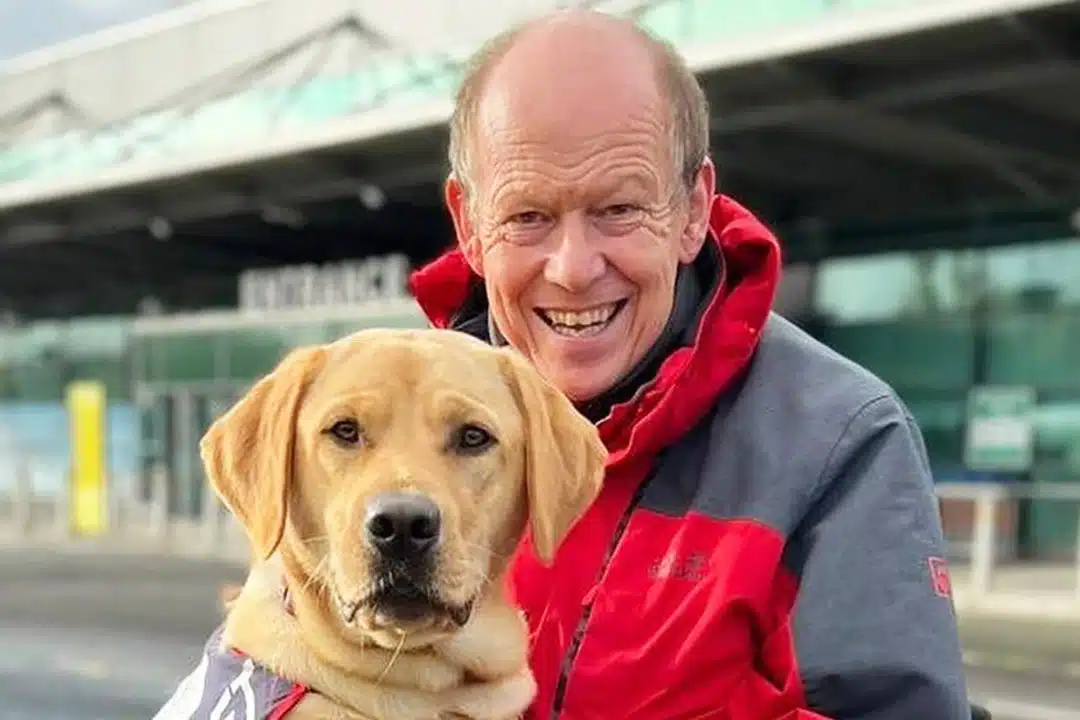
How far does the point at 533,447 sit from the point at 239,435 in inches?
18.4

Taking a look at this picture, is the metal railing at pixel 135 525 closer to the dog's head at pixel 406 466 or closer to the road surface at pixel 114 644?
the road surface at pixel 114 644

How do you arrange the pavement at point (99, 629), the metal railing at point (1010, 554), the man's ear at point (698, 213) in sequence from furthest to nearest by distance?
the metal railing at point (1010, 554)
the pavement at point (99, 629)
the man's ear at point (698, 213)

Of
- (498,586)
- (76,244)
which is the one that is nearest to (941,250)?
(76,244)

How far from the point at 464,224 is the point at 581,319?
0.36 metres

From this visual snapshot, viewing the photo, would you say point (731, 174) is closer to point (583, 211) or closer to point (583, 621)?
point (583, 211)

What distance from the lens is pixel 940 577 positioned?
2.42 m

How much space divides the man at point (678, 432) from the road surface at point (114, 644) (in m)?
8.50

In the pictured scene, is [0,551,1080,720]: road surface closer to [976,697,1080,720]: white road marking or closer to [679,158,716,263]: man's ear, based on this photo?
[976,697,1080,720]: white road marking

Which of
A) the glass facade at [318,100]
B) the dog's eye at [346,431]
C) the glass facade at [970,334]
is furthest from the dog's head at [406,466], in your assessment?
the glass facade at [970,334]

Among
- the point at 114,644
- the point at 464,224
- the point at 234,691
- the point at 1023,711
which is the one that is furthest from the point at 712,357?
the point at 114,644

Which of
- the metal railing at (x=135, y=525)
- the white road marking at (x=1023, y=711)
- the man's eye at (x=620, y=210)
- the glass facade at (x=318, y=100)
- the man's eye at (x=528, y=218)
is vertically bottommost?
the metal railing at (x=135, y=525)

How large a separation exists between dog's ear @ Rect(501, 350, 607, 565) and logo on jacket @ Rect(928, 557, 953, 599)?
534mm

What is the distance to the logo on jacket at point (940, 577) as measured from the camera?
2393mm

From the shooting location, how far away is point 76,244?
2927cm
